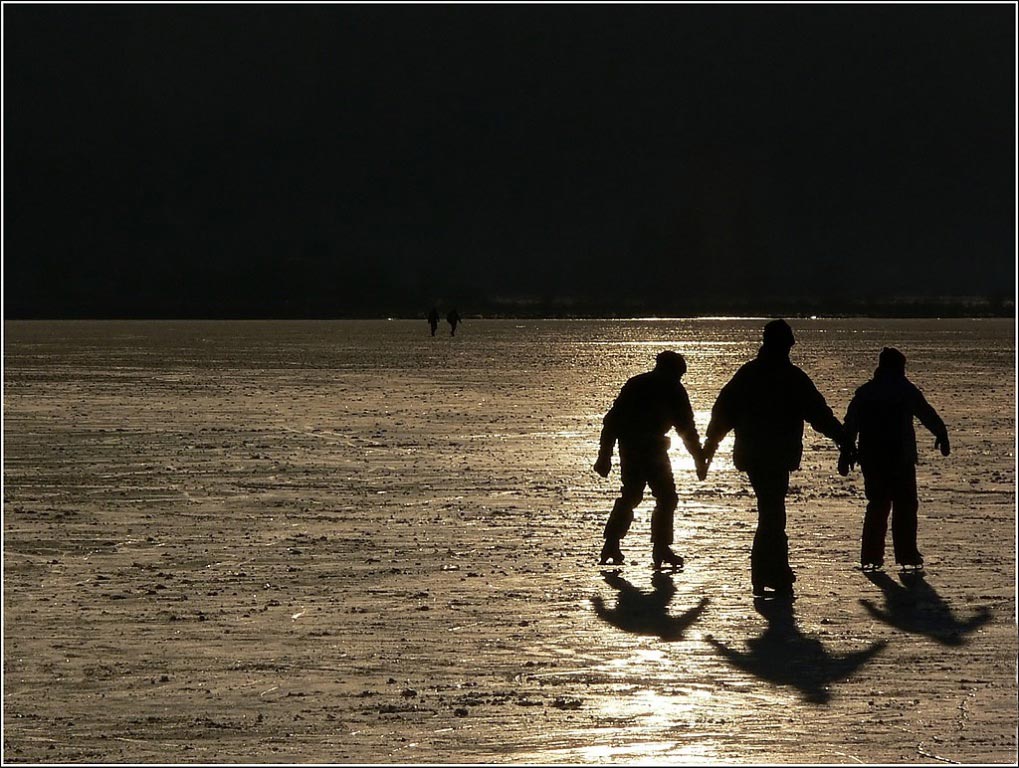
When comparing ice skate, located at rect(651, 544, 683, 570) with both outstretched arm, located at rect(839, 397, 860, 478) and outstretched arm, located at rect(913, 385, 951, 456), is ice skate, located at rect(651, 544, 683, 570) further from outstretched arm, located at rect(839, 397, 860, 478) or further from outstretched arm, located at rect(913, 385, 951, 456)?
outstretched arm, located at rect(913, 385, 951, 456)

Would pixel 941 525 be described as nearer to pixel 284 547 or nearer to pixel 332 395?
pixel 284 547

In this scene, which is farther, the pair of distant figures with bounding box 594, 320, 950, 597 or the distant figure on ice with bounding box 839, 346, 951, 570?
the distant figure on ice with bounding box 839, 346, 951, 570

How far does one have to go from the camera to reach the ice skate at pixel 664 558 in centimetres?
1226

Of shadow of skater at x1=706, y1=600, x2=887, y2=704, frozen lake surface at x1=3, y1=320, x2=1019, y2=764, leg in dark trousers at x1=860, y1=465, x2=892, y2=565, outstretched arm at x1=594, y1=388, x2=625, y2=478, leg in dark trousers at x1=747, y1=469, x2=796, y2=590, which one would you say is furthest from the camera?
outstretched arm at x1=594, y1=388, x2=625, y2=478

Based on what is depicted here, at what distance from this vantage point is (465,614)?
34.4 ft

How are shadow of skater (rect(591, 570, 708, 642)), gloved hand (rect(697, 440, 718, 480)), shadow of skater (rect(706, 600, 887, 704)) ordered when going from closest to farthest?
shadow of skater (rect(706, 600, 887, 704)), shadow of skater (rect(591, 570, 708, 642)), gloved hand (rect(697, 440, 718, 480))

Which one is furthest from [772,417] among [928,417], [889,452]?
[928,417]

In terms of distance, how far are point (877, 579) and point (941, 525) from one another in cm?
275

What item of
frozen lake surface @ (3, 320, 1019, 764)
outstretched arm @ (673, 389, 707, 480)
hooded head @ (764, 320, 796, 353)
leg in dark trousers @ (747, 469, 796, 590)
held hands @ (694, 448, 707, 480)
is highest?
hooded head @ (764, 320, 796, 353)

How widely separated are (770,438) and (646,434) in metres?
1.18

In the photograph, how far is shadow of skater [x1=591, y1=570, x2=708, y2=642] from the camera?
33.0 ft

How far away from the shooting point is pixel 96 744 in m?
7.64

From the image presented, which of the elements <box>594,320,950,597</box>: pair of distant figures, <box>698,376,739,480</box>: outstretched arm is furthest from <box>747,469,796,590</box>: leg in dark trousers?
<box>698,376,739,480</box>: outstretched arm

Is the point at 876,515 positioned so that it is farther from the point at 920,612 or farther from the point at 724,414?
the point at 920,612
